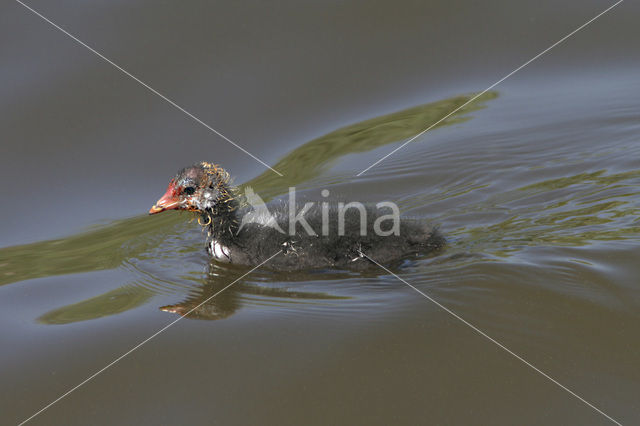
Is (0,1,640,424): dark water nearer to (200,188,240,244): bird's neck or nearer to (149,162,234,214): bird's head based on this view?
(200,188,240,244): bird's neck

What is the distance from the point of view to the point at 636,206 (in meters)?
5.30

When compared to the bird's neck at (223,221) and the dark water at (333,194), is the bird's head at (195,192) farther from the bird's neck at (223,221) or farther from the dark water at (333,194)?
the dark water at (333,194)

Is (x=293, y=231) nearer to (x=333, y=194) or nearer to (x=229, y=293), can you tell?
(x=229, y=293)

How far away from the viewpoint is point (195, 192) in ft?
18.0

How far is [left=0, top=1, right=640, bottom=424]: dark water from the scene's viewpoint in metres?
3.46

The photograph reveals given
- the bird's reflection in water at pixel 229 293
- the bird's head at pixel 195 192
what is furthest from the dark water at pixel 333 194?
the bird's head at pixel 195 192

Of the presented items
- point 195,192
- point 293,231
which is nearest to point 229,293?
point 293,231

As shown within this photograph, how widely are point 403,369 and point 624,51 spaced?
564 centimetres

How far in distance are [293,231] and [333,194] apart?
1198 mm

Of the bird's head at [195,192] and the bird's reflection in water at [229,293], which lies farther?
the bird's head at [195,192]

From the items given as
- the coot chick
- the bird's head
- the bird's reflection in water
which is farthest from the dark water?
the bird's head

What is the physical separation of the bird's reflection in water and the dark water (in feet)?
0.08

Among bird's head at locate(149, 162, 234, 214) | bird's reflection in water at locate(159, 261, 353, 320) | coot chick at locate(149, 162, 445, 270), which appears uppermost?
bird's head at locate(149, 162, 234, 214)

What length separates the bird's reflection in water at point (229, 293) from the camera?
176 inches
